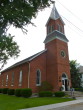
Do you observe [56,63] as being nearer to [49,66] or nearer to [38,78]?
[49,66]

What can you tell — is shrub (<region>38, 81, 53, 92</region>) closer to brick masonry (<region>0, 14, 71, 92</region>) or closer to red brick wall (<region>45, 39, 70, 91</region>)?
brick masonry (<region>0, 14, 71, 92</region>)

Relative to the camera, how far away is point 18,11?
8.07 metres

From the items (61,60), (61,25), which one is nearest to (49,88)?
(61,60)

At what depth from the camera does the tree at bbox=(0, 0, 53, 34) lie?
25.0 feet

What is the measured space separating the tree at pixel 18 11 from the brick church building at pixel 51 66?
36.9ft

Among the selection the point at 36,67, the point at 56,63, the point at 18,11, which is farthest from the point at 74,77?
the point at 18,11

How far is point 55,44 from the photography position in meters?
21.6

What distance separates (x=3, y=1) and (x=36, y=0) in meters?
2.35

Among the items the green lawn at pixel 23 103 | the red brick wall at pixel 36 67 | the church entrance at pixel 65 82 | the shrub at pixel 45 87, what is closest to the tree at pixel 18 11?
the green lawn at pixel 23 103

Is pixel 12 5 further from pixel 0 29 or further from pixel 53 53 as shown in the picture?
pixel 53 53

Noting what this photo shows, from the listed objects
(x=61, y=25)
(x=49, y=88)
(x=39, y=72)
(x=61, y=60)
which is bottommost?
(x=49, y=88)

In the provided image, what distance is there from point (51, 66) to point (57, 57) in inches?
81.9

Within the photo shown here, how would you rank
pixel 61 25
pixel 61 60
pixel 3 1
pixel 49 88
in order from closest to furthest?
1. pixel 3 1
2. pixel 49 88
3. pixel 61 60
4. pixel 61 25

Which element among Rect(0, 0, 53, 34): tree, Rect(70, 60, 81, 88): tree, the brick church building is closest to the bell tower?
the brick church building
